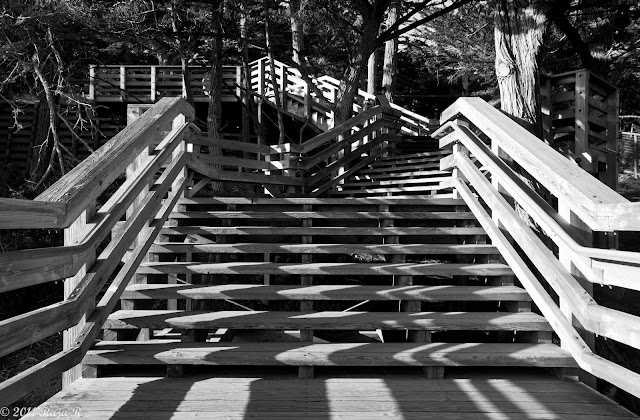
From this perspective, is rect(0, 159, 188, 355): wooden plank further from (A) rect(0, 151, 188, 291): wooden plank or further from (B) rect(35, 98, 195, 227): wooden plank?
(B) rect(35, 98, 195, 227): wooden plank

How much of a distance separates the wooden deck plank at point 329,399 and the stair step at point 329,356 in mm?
111

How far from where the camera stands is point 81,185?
2926mm

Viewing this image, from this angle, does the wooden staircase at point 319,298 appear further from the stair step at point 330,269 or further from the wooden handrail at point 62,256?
the wooden handrail at point 62,256

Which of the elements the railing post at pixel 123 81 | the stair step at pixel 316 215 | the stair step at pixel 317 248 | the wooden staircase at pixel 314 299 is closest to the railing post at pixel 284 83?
the railing post at pixel 123 81

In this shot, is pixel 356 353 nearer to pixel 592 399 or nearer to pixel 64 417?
pixel 592 399

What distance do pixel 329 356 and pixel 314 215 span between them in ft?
7.05

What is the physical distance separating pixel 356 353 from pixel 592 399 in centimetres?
141

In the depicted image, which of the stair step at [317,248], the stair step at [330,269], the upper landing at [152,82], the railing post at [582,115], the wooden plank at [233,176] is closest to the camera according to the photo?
the stair step at [330,269]

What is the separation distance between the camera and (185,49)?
10.9 metres

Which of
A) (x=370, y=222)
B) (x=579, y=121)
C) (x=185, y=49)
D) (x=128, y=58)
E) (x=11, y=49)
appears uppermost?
(x=128, y=58)

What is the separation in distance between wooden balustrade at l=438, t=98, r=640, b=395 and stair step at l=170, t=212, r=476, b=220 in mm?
598

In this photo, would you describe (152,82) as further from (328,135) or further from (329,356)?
(329,356)

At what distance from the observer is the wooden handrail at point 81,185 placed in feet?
7.70

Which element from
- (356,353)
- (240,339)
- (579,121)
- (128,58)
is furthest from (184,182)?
(128,58)
